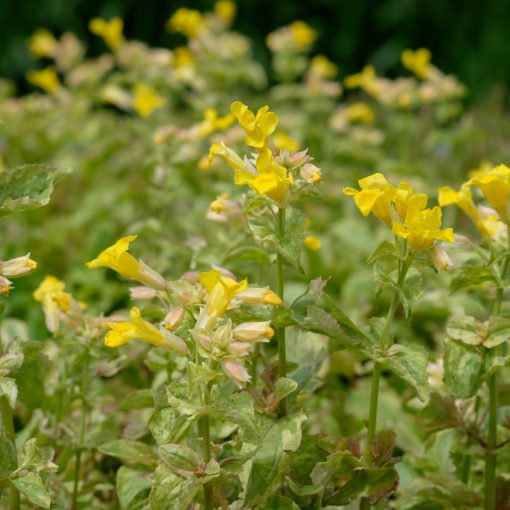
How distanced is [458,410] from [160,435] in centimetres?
67

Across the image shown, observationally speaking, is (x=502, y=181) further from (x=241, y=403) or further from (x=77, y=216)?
(x=77, y=216)

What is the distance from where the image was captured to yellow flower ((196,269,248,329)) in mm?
1383

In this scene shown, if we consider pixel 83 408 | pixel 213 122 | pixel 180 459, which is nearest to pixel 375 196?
pixel 180 459

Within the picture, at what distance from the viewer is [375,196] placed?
4.77 feet

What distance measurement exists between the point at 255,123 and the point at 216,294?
0.94 feet

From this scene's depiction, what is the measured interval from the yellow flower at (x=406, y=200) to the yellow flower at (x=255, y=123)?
0.22 metres

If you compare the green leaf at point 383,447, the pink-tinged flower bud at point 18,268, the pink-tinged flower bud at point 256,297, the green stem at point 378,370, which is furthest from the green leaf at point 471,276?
the pink-tinged flower bud at point 18,268

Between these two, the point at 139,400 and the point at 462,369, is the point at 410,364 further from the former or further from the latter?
the point at 139,400

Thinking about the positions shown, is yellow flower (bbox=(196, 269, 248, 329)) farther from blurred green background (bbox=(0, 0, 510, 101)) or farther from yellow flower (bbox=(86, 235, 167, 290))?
blurred green background (bbox=(0, 0, 510, 101))

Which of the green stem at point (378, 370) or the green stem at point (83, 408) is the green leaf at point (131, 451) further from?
the green stem at point (378, 370)

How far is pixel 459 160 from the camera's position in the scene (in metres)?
4.49

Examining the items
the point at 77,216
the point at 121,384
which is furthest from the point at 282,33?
the point at 121,384

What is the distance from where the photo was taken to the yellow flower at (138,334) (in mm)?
1392

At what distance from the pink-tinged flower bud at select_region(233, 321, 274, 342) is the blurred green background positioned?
16.4 ft
